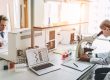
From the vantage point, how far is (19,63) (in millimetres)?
2105

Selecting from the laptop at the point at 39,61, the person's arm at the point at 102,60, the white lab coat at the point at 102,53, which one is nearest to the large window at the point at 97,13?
the white lab coat at the point at 102,53

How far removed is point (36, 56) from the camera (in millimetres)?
2146

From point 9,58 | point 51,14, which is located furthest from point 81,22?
point 9,58

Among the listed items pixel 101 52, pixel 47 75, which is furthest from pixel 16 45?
pixel 101 52

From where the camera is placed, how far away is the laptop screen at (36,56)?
82.2 inches

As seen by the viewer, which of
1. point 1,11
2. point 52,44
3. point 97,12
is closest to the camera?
point 52,44

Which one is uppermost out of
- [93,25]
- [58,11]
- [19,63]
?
[58,11]

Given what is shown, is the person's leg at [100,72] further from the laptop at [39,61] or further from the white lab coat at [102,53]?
the laptop at [39,61]

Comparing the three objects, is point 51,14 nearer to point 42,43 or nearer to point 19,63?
point 42,43

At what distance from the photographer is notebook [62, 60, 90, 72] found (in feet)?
6.86

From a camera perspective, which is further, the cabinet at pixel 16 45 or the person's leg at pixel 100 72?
the cabinet at pixel 16 45

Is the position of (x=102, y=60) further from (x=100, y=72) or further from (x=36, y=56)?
(x=36, y=56)

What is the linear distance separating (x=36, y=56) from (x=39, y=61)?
8 centimetres

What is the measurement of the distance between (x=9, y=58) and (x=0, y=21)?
63.0 inches
